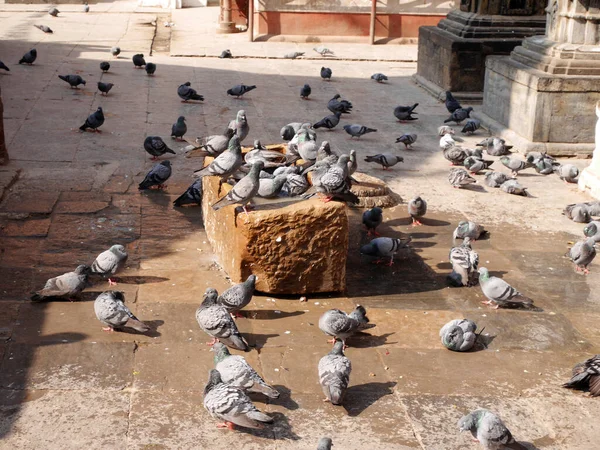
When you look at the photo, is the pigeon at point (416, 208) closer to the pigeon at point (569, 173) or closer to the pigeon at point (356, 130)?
the pigeon at point (569, 173)

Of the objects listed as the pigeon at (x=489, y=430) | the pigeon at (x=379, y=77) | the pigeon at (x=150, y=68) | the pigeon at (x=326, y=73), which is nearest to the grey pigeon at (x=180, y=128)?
the pigeon at (x=150, y=68)

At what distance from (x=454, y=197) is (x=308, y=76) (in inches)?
312

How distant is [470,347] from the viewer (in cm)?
644

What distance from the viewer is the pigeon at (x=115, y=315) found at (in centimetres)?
634

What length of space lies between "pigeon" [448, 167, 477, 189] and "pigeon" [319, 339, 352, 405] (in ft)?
17.0

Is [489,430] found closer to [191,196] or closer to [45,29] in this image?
[191,196]

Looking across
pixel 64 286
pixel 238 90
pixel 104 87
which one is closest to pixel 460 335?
pixel 64 286

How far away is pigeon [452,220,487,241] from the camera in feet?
28.5

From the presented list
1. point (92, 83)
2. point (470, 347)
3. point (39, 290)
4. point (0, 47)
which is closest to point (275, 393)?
point (470, 347)

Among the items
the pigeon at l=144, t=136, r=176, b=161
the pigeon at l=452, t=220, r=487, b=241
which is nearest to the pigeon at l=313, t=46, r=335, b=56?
the pigeon at l=144, t=136, r=176, b=161

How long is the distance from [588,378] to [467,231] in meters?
2.96

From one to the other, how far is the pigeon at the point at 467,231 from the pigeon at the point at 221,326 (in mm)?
3178

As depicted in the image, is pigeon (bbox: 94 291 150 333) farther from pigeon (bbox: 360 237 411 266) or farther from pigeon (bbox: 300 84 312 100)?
pigeon (bbox: 300 84 312 100)

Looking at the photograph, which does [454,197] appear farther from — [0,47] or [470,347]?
[0,47]
